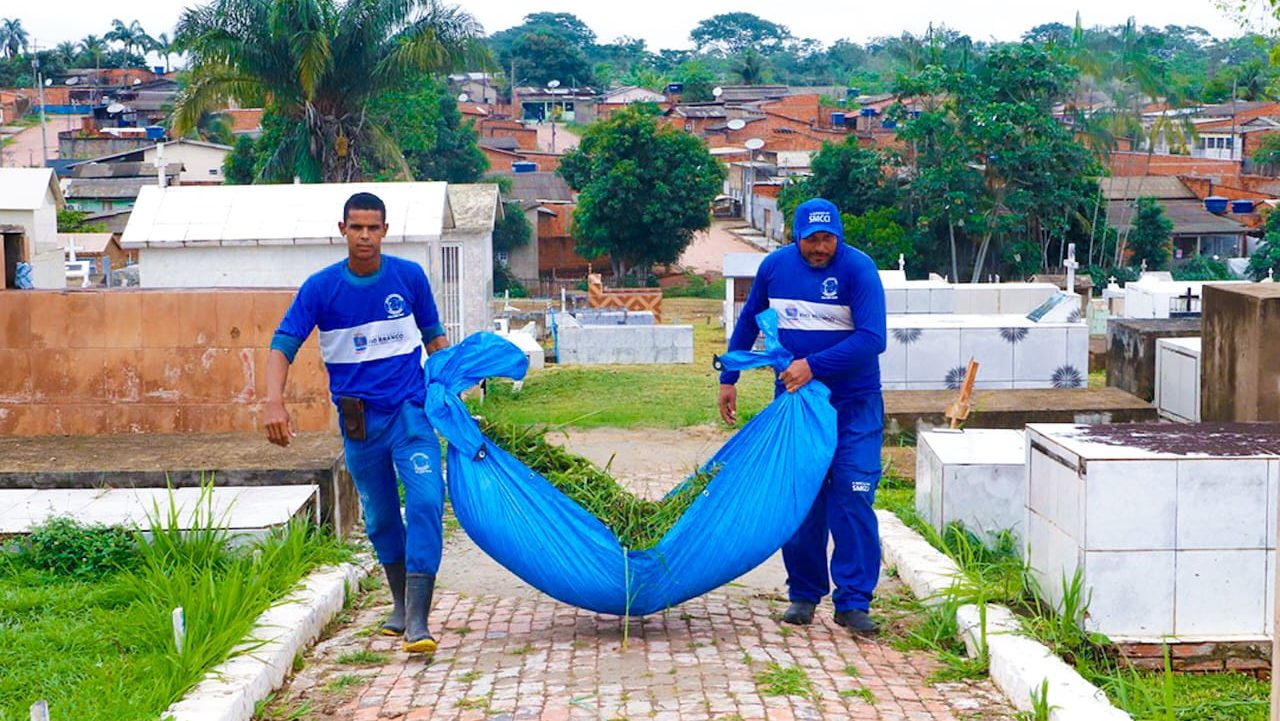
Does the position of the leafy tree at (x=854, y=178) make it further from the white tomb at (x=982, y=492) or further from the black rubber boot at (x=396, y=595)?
the black rubber boot at (x=396, y=595)

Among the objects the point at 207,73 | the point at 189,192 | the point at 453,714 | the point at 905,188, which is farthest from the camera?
the point at 905,188

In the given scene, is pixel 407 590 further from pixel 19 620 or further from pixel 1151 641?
pixel 1151 641

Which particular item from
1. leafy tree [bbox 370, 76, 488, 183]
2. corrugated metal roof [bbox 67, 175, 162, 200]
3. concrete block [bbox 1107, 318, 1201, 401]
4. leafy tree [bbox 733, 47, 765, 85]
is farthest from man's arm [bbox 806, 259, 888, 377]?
leafy tree [bbox 733, 47, 765, 85]

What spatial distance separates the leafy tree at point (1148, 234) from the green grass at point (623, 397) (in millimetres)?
31451

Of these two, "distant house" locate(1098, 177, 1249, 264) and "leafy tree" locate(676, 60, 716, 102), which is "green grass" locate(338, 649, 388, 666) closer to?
"distant house" locate(1098, 177, 1249, 264)

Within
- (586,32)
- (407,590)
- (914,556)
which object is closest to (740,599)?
(914,556)

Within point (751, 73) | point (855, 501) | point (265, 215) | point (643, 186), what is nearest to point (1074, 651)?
point (855, 501)

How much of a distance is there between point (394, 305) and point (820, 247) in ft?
5.40

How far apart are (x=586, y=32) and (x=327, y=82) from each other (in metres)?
132

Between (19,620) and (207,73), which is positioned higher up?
(207,73)

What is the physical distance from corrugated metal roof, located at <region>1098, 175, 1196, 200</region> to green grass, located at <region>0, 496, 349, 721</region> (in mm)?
50781

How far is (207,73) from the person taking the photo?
26.7 metres

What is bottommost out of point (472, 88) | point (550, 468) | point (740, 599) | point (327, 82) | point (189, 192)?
point (740, 599)

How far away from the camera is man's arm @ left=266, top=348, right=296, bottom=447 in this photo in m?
5.66
